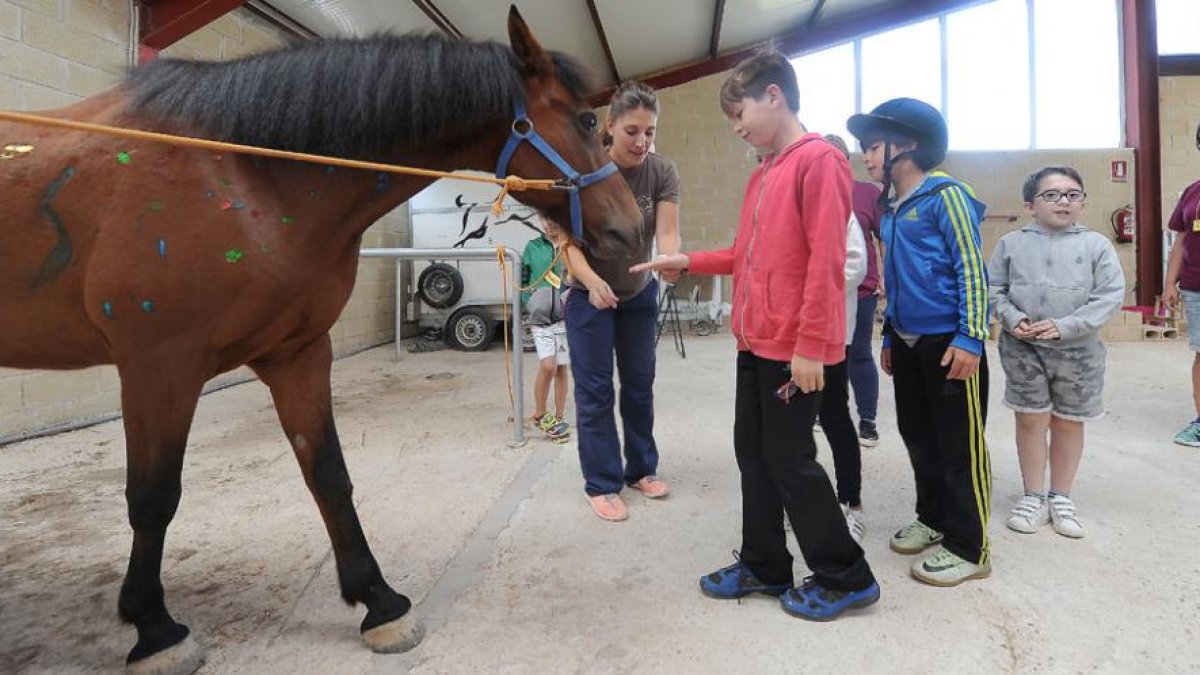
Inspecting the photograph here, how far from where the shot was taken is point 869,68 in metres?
8.93

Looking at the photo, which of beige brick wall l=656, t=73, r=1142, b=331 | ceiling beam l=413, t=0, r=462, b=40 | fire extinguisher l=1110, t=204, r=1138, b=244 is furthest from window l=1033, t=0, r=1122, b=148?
ceiling beam l=413, t=0, r=462, b=40

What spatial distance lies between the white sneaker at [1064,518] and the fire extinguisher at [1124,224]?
7.95m

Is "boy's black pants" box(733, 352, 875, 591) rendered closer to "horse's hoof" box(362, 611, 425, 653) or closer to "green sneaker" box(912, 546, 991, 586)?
"green sneaker" box(912, 546, 991, 586)

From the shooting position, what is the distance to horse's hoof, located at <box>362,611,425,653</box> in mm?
1454

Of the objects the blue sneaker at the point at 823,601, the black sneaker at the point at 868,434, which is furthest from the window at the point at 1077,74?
the blue sneaker at the point at 823,601

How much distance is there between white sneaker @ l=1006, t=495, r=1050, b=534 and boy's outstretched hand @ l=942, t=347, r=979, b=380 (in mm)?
742

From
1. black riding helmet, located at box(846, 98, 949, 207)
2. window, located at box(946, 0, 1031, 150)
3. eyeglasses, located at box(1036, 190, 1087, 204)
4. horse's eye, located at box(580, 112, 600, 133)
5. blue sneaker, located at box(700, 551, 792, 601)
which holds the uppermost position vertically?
window, located at box(946, 0, 1031, 150)

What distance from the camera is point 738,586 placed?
5.47ft

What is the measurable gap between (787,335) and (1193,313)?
317 centimetres

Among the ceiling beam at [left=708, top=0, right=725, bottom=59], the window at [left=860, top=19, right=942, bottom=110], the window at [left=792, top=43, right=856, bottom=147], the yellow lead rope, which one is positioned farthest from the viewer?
the window at [left=792, top=43, right=856, bottom=147]

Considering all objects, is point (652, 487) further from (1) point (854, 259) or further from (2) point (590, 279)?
(1) point (854, 259)

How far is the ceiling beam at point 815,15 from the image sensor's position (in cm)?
815

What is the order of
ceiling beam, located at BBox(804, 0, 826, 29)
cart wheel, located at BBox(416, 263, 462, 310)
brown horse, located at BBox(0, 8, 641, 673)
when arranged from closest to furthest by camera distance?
brown horse, located at BBox(0, 8, 641, 673) → cart wheel, located at BBox(416, 263, 462, 310) → ceiling beam, located at BBox(804, 0, 826, 29)

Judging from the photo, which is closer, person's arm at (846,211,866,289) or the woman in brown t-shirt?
person's arm at (846,211,866,289)
